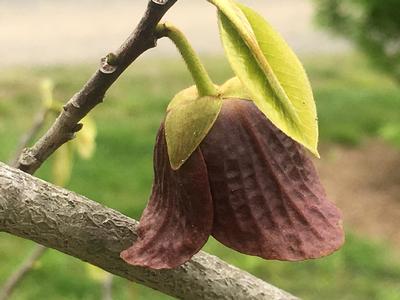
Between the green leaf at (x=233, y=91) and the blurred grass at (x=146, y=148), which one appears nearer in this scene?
the green leaf at (x=233, y=91)

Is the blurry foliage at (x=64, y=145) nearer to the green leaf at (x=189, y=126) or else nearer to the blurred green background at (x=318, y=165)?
the green leaf at (x=189, y=126)

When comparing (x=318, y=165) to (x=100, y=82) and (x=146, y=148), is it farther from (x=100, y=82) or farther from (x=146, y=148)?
(x=100, y=82)

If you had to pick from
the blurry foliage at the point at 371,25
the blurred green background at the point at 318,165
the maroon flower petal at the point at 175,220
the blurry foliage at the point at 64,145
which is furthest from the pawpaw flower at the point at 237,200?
the blurry foliage at the point at 371,25

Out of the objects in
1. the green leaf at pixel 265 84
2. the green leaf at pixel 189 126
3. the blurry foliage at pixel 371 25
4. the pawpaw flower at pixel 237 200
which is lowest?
the blurry foliage at pixel 371 25

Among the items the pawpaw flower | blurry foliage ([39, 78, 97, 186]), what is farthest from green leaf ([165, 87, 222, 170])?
blurry foliage ([39, 78, 97, 186])

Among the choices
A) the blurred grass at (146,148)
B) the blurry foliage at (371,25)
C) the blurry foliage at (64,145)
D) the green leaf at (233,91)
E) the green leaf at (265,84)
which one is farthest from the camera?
the blurry foliage at (371,25)

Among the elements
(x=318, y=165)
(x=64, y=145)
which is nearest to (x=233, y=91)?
(x=64, y=145)
